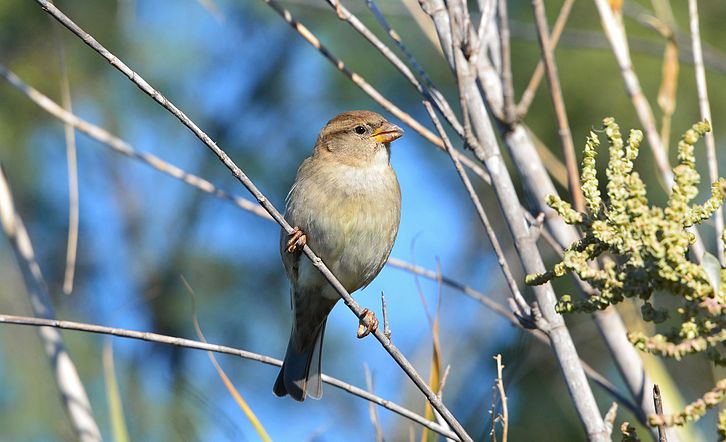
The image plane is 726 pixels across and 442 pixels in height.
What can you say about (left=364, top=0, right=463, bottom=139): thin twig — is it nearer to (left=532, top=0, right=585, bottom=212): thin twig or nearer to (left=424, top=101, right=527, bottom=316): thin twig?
(left=424, top=101, right=527, bottom=316): thin twig

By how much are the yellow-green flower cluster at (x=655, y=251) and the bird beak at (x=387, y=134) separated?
2.95 m

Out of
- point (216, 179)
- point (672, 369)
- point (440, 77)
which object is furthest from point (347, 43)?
point (672, 369)

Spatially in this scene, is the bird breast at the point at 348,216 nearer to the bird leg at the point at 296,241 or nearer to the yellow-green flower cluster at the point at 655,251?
the bird leg at the point at 296,241

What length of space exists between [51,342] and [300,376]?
1.55 metres

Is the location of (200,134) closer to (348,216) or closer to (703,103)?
(703,103)

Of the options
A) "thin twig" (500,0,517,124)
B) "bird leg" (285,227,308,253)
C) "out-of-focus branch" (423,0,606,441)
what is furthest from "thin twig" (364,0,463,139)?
A: "bird leg" (285,227,308,253)

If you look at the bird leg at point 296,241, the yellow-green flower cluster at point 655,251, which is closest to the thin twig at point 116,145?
the bird leg at point 296,241

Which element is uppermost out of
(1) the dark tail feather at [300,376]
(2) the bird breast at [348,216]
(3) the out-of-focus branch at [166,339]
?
(2) the bird breast at [348,216]

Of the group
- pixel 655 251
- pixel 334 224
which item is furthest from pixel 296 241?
pixel 655 251

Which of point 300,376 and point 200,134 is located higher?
point 200,134

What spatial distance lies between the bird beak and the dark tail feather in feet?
3.59

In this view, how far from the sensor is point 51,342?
3.06m

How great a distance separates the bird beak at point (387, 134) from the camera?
4547 mm

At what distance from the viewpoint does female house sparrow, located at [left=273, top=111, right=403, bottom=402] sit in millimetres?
4117
